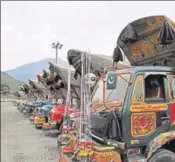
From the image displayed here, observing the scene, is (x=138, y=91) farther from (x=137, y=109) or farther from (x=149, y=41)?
(x=149, y=41)

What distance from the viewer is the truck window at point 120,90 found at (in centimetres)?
620

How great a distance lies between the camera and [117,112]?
6082 mm

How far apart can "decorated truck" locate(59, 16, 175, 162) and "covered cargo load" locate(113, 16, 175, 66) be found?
0.07 ft

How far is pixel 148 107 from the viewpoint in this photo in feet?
20.2

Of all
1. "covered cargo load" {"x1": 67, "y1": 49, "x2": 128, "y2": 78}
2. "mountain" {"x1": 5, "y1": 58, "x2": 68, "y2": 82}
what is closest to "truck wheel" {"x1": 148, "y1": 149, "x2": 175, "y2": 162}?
"covered cargo load" {"x1": 67, "y1": 49, "x2": 128, "y2": 78}

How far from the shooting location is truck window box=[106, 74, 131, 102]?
620cm

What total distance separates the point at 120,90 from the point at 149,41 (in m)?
1.49

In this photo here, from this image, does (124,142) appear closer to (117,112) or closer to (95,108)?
(117,112)

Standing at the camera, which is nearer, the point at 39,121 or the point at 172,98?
the point at 172,98

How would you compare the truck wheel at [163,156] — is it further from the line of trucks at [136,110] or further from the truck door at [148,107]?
the truck door at [148,107]

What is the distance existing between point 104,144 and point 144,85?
4.13 feet

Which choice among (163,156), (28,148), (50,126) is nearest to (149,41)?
(163,156)

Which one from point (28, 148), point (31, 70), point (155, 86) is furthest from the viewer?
point (31, 70)

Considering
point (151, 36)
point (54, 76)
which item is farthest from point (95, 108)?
point (54, 76)
